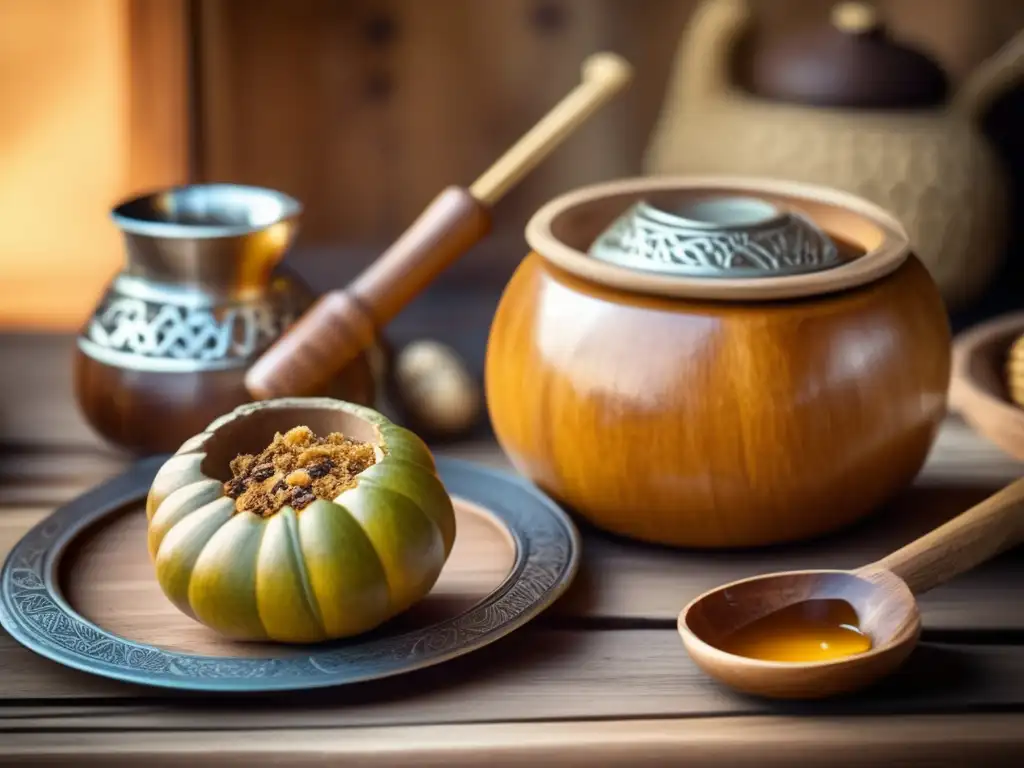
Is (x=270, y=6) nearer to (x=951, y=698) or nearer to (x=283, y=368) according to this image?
(x=283, y=368)

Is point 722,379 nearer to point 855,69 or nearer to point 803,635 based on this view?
point 803,635

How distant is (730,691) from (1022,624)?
0.62ft

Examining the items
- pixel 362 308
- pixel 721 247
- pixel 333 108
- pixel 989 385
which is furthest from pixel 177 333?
pixel 989 385

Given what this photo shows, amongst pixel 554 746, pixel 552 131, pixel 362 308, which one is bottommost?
pixel 554 746

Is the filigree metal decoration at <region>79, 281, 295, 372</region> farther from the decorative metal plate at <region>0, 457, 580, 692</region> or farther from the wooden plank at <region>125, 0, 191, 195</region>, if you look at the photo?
the wooden plank at <region>125, 0, 191, 195</region>

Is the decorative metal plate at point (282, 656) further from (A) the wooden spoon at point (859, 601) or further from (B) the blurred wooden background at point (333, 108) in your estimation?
(B) the blurred wooden background at point (333, 108)

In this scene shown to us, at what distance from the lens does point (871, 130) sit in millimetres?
1151

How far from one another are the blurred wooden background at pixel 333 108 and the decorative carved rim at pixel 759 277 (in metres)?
0.45

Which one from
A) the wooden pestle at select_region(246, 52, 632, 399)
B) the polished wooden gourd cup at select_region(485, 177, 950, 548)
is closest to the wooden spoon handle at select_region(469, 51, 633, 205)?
the wooden pestle at select_region(246, 52, 632, 399)

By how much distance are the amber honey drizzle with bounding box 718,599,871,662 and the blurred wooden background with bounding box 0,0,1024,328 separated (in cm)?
73

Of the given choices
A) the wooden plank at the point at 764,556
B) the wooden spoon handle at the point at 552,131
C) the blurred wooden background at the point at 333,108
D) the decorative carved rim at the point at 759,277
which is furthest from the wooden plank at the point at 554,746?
the blurred wooden background at the point at 333,108

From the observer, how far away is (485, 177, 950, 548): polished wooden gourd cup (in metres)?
0.74

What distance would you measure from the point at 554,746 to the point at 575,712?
3cm

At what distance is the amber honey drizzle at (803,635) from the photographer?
682 millimetres
